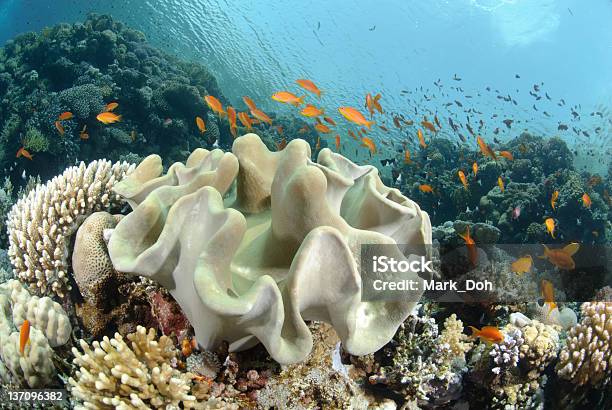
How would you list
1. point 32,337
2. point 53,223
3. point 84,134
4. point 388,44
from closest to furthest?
point 32,337 < point 53,223 < point 84,134 < point 388,44

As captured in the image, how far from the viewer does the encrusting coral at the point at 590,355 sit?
11.5ft

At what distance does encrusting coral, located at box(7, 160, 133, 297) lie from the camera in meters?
3.08

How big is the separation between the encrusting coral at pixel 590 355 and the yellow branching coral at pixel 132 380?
341 centimetres

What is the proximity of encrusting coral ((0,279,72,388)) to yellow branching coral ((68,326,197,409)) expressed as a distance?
2.22 feet

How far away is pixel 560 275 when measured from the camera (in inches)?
279

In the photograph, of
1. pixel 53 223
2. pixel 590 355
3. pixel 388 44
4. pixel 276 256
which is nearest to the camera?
pixel 276 256

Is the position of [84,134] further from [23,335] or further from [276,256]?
[276,256]

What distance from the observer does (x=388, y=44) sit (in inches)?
2805

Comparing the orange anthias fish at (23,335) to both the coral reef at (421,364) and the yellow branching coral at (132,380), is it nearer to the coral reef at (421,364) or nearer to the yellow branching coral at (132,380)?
the yellow branching coral at (132,380)

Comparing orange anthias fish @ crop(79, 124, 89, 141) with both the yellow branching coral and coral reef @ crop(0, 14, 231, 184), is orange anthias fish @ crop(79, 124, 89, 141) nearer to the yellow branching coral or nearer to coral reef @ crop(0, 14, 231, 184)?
coral reef @ crop(0, 14, 231, 184)

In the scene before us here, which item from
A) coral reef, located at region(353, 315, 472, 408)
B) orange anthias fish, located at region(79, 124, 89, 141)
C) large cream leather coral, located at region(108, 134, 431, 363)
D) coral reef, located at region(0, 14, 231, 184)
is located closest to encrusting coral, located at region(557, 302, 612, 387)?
coral reef, located at region(353, 315, 472, 408)

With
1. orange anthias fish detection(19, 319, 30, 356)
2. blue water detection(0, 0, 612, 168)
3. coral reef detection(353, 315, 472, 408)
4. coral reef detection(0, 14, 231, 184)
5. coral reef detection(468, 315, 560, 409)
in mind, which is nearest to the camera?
orange anthias fish detection(19, 319, 30, 356)

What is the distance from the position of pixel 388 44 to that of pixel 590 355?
248 feet

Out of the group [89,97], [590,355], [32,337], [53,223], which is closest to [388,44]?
[89,97]
